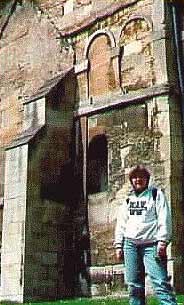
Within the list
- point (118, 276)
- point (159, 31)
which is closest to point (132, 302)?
point (118, 276)

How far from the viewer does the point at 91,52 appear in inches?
517

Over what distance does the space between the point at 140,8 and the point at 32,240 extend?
4.86 m

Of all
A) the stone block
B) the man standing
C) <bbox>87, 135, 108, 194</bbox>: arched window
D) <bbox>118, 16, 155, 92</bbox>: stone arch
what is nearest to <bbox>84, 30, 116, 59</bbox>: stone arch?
<bbox>118, 16, 155, 92</bbox>: stone arch

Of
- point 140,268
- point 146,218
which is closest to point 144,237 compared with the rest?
point 146,218

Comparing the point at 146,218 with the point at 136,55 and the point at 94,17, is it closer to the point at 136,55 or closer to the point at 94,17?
the point at 136,55

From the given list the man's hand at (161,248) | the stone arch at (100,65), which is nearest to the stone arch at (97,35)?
the stone arch at (100,65)

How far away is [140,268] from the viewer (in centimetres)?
668

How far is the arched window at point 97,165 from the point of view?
12461 mm

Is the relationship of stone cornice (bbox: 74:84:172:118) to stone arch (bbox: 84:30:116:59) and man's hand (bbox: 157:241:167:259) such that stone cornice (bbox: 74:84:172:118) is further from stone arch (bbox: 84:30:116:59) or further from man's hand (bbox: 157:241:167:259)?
man's hand (bbox: 157:241:167:259)

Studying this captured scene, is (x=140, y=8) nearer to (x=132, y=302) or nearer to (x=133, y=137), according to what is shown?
(x=133, y=137)

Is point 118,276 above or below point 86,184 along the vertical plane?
below

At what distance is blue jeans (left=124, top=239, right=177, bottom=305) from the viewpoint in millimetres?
6470

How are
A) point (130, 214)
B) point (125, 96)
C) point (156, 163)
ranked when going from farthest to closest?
1. point (125, 96)
2. point (156, 163)
3. point (130, 214)

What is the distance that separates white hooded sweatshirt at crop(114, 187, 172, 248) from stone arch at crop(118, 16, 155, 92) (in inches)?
208
